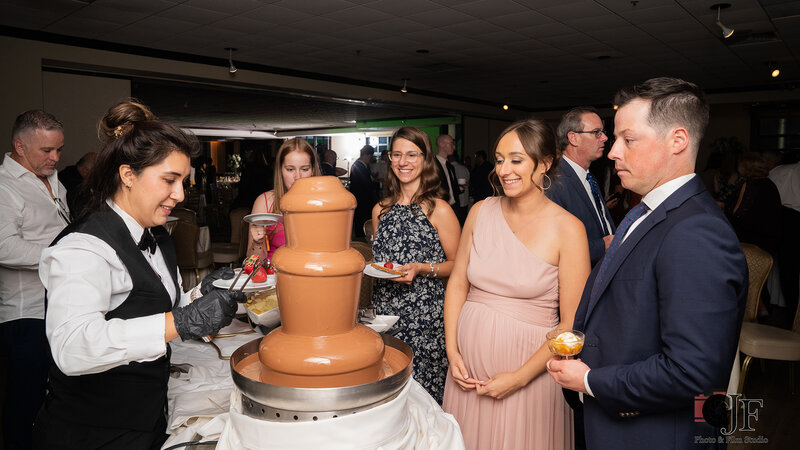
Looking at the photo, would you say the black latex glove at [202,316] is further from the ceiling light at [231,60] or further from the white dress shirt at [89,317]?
the ceiling light at [231,60]

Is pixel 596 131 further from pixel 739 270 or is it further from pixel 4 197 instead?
pixel 4 197

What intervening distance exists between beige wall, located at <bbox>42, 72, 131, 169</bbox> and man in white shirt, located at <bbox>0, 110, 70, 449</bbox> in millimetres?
4243

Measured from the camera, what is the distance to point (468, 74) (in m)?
9.26

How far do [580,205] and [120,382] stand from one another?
2.36 m

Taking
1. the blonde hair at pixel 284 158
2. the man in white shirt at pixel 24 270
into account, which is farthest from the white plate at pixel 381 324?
the man in white shirt at pixel 24 270

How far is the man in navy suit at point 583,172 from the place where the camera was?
283cm

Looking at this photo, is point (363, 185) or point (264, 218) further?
point (363, 185)

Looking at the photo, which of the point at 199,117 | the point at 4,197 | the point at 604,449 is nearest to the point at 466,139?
the point at 199,117

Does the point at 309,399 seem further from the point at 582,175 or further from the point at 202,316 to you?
the point at 582,175

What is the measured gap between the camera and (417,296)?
7.93ft

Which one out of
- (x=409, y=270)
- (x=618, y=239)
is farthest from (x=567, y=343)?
(x=409, y=270)

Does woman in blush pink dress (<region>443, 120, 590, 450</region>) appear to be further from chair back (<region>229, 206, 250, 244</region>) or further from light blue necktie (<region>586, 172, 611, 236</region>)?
chair back (<region>229, 206, 250, 244</region>)

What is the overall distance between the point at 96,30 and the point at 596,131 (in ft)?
19.3

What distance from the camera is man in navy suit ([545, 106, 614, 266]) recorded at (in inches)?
112
